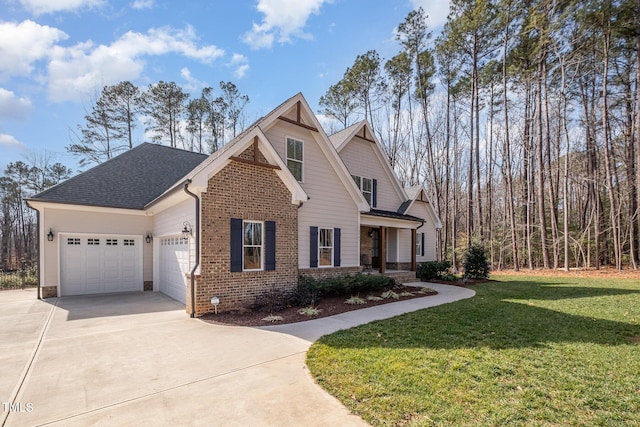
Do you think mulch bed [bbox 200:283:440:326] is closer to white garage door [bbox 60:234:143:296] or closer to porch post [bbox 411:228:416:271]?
porch post [bbox 411:228:416:271]

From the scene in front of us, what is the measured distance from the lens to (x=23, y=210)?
1133 inches

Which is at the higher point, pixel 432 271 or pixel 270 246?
pixel 270 246

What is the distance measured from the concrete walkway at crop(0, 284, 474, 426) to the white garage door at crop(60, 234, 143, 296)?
3635mm

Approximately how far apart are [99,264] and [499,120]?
2842 centimetres

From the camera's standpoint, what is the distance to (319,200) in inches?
443

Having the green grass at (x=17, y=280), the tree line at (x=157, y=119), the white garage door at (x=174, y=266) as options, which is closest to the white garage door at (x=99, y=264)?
the white garage door at (x=174, y=266)

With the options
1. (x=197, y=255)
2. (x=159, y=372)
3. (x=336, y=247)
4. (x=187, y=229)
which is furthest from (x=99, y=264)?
(x=159, y=372)

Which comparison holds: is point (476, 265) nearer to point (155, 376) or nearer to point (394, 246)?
point (394, 246)

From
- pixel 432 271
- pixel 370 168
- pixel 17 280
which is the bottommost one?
pixel 432 271

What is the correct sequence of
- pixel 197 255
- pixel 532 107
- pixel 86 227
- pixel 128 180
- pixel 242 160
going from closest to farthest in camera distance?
pixel 197 255 → pixel 242 160 → pixel 86 227 → pixel 128 180 → pixel 532 107

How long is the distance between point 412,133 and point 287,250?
77.0 feet

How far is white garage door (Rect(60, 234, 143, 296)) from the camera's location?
11344 millimetres

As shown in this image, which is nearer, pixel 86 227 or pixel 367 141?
pixel 86 227

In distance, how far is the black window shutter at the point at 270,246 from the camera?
9.09 m
